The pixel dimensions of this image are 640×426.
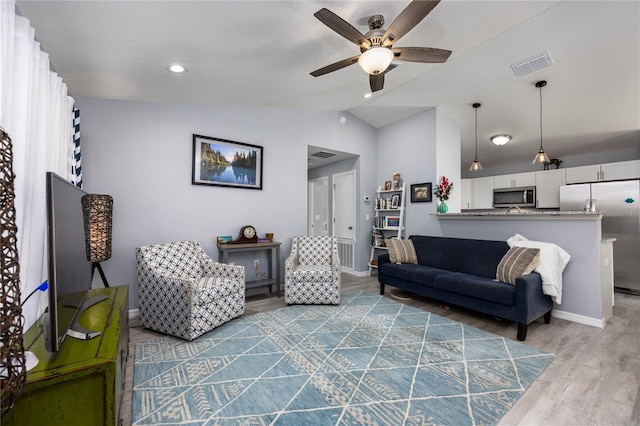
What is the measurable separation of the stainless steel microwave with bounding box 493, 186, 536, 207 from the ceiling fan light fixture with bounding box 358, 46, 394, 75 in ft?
16.8

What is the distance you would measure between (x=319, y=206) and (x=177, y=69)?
14.0ft

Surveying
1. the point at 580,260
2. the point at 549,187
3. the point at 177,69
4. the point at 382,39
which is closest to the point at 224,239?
the point at 177,69

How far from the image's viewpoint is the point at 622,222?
13.4 feet

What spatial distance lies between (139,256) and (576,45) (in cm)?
483

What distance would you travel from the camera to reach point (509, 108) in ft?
13.5

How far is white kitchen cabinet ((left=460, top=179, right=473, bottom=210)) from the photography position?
21.9ft

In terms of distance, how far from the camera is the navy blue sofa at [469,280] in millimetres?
2633

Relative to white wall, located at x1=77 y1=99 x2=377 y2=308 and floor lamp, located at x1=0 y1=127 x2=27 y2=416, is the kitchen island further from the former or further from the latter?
floor lamp, located at x1=0 y1=127 x2=27 y2=416

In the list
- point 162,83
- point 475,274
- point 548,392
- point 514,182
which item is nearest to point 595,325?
point 475,274

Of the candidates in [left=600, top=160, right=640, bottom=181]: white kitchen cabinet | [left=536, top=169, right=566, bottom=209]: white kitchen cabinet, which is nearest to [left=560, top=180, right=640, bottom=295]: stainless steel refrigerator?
[left=600, top=160, right=640, bottom=181]: white kitchen cabinet

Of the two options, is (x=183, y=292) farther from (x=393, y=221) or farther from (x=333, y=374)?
(x=393, y=221)

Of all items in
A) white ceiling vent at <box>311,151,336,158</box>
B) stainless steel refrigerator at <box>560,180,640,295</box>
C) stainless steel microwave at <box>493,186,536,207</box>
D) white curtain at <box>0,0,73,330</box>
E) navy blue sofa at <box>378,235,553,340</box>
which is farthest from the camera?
stainless steel microwave at <box>493,186,536,207</box>

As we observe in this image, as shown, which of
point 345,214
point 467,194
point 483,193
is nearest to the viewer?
point 345,214

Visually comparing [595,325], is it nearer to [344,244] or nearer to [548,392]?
[548,392]
